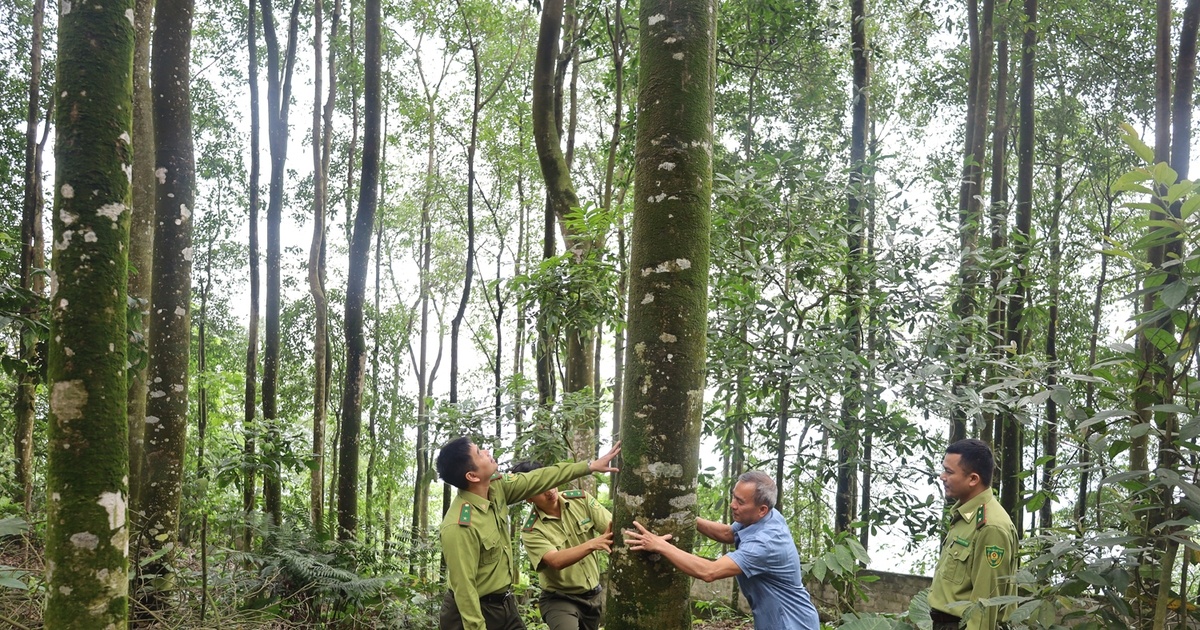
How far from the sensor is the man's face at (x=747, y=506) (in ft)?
11.9

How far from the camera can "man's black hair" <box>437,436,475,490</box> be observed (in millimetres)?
4180

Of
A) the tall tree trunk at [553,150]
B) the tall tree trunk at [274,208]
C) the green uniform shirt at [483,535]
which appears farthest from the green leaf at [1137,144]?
the tall tree trunk at [274,208]

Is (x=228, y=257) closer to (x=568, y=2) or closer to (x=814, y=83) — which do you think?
(x=568, y=2)

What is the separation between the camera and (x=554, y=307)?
6.33 meters

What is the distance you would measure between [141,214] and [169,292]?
2.85 ft

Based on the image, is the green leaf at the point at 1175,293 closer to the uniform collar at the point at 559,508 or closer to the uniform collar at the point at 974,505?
the uniform collar at the point at 974,505

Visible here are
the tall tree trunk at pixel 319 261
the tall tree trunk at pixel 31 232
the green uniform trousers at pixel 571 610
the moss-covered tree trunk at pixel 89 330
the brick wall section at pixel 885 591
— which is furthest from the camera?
the tall tree trunk at pixel 319 261

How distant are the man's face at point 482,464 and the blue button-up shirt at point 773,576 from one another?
144cm

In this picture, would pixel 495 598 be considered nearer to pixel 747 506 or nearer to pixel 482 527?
pixel 482 527

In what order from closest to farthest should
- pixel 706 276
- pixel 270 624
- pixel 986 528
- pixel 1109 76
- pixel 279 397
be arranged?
pixel 706 276
pixel 986 528
pixel 270 624
pixel 1109 76
pixel 279 397

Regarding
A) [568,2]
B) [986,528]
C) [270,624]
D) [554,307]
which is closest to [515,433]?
[554,307]

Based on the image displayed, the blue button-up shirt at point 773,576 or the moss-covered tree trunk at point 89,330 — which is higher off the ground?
the moss-covered tree trunk at point 89,330

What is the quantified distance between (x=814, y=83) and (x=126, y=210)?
358 inches

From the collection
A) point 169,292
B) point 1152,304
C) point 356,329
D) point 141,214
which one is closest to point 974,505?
point 1152,304
